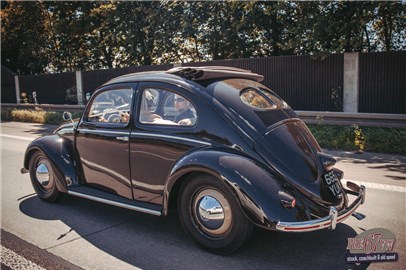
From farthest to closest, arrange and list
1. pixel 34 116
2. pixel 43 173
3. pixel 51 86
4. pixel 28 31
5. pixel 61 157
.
A: pixel 28 31, pixel 51 86, pixel 34 116, pixel 43 173, pixel 61 157

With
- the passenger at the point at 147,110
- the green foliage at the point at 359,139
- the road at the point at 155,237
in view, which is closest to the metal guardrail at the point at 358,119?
the green foliage at the point at 359,139

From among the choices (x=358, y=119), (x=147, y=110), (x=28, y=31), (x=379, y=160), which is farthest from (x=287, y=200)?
(x=28, y=31)

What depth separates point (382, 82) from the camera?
37.9 feet

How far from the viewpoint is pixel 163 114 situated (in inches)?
174

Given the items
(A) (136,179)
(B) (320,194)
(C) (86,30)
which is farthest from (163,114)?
(C) (86,30)

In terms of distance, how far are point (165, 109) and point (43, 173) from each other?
7.48ft

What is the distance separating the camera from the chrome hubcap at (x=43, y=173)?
18.0ft

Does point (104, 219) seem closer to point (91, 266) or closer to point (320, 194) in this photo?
point (91, 266)

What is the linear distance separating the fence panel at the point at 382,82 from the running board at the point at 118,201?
954 centimetres

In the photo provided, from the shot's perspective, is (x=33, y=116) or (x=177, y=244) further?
(x=33, y=116)

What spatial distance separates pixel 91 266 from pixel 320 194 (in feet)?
7.32

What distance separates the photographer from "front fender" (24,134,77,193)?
16.8 ft

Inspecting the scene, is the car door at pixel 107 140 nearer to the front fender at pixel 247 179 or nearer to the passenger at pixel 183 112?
the passenger at pixel 183 112

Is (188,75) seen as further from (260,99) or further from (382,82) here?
(382,82)
